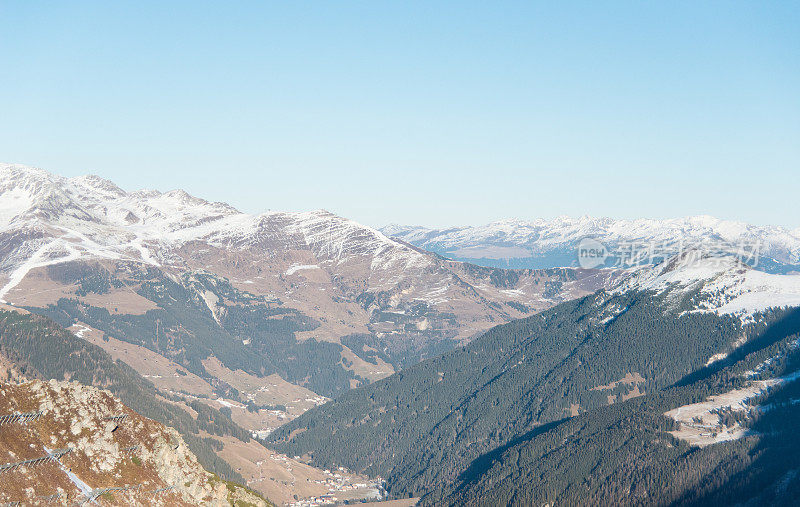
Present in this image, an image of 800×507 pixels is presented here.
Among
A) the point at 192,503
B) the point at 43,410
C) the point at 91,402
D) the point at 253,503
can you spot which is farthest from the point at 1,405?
the point at 253,503

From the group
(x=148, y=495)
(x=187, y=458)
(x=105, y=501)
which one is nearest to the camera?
(x=105, y=501)

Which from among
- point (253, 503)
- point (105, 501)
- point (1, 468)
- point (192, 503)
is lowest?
point (253, 503)

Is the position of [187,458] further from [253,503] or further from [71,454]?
[253,503]

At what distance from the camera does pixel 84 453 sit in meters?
137

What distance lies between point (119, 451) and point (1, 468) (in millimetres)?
25600

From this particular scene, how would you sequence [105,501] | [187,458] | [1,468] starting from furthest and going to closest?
[187,458], [105,501], [1,468]

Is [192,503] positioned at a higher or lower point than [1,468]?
lower

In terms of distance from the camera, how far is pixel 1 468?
393 feet

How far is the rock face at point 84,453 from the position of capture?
124500 mm

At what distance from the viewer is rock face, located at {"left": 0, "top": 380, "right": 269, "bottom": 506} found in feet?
408

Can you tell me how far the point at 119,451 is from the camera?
143125mm

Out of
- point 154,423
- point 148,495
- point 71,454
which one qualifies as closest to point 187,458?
point 154,423

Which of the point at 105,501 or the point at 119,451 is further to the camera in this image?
the point at 119,451

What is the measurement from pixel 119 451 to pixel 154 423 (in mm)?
15334
